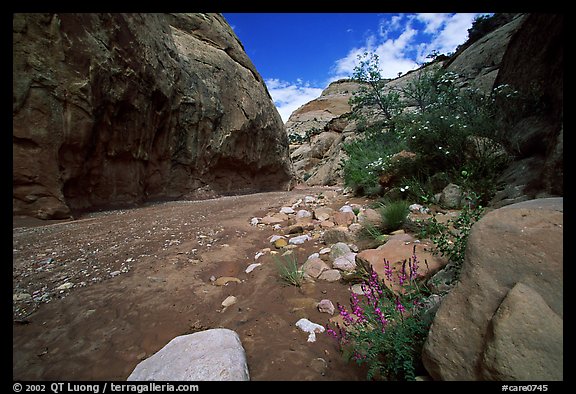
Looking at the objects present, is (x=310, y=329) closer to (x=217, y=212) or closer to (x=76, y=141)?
(x=217, y=212)

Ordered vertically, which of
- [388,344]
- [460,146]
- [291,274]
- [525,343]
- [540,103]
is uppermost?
[540,103]

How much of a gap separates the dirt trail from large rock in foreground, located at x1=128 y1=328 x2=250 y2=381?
14cm

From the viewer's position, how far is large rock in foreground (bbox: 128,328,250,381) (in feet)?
3.42

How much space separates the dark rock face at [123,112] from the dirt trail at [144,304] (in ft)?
5.64

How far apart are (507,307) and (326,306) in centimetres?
102

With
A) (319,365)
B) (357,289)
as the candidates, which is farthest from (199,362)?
(357,289)

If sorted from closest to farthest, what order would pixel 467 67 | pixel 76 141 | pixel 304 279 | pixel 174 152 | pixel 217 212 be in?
pixel 304 279
pixel 76 141
pixel 217 212
pixel 174 152
pixel 467 67

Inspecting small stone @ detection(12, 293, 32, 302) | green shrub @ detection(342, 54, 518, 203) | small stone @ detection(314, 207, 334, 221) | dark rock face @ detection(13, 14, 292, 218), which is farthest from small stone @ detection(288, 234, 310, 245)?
dark rock face @ detection(13, 14, 292, 218)

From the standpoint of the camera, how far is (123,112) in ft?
17.7

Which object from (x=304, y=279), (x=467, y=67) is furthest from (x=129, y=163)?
(x=467, y=67)

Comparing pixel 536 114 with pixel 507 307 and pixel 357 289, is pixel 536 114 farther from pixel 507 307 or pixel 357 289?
pixel 507 307

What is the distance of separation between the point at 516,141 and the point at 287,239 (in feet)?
9.99

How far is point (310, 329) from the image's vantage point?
143 cm

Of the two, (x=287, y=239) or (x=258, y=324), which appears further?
(x=287, y=239)
